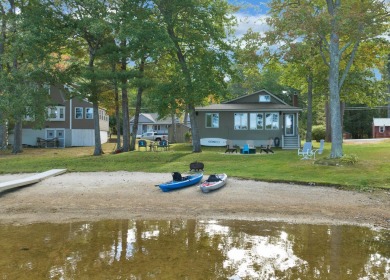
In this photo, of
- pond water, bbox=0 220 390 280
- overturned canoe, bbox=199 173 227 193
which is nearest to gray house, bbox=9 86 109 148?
overturned canoe, bbox=199 173 227 193

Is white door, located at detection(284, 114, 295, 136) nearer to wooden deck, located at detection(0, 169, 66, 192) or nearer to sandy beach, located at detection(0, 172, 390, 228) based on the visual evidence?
sandy beach, located at detection(0, 172, 390, 228)

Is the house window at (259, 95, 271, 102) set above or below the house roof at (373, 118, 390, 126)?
above

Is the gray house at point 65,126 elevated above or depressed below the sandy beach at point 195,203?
above

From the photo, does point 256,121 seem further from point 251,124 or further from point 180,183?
point 180,183

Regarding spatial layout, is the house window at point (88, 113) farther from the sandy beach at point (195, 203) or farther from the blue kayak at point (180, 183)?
the blue kayak at point (180, 183)

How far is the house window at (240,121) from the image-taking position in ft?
109

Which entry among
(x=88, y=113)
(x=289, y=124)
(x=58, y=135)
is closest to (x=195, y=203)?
(x=289, y=124)

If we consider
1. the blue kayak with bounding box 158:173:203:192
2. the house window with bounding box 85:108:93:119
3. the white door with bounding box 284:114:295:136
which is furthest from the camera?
the house window with bounding box 85:108:93:119

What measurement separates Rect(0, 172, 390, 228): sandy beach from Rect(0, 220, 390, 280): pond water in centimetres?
79

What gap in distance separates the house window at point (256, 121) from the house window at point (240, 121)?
1.49ft

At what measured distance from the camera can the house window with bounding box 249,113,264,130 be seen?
3284 centimetres

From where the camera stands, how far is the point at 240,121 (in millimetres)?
33188

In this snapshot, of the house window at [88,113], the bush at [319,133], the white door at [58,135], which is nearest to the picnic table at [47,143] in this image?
the white door at [58,135]

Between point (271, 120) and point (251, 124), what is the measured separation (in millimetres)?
1808
